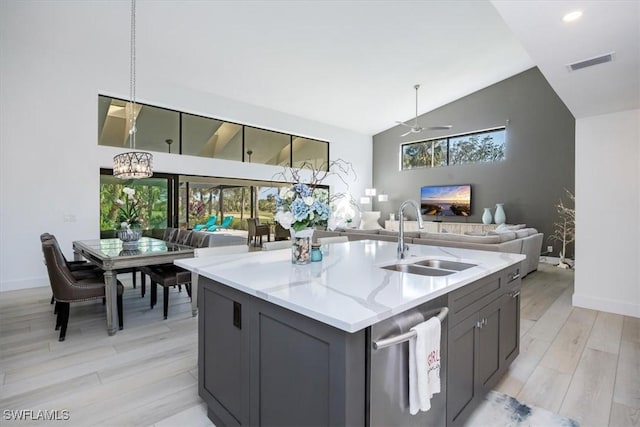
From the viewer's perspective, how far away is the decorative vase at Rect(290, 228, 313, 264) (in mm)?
1887

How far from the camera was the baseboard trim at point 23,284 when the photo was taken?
440 cm

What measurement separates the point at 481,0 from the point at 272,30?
9.91 feet

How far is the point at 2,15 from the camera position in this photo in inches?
155

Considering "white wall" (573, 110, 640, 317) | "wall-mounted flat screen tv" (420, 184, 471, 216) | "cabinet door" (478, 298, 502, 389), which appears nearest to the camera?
"cabinet door" (478, 298, 502, 389)

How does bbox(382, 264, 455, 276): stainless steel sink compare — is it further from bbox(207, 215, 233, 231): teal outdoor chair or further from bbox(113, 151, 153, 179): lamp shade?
bbox(207, 215, 233, 231): teal outdoor chair

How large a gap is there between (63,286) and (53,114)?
3.35 m

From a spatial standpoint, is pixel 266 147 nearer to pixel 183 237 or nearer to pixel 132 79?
pixel 132 79

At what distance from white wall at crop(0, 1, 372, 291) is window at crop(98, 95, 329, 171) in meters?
0.27

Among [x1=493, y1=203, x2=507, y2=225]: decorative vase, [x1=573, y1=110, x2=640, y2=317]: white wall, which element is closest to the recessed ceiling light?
[x1=573, y1=110, x2=640, y2=317]: white wall

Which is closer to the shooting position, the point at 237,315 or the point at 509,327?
the point at 237,315

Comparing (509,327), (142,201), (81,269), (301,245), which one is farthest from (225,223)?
(509,327)

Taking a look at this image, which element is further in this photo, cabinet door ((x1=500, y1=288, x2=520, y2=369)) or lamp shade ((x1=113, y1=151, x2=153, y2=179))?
lamp shade ((x1=113, y1=151, x2=153, y2=179))

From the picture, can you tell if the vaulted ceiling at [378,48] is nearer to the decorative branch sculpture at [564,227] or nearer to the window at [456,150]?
the window at [456,150]

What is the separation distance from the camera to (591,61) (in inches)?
100
